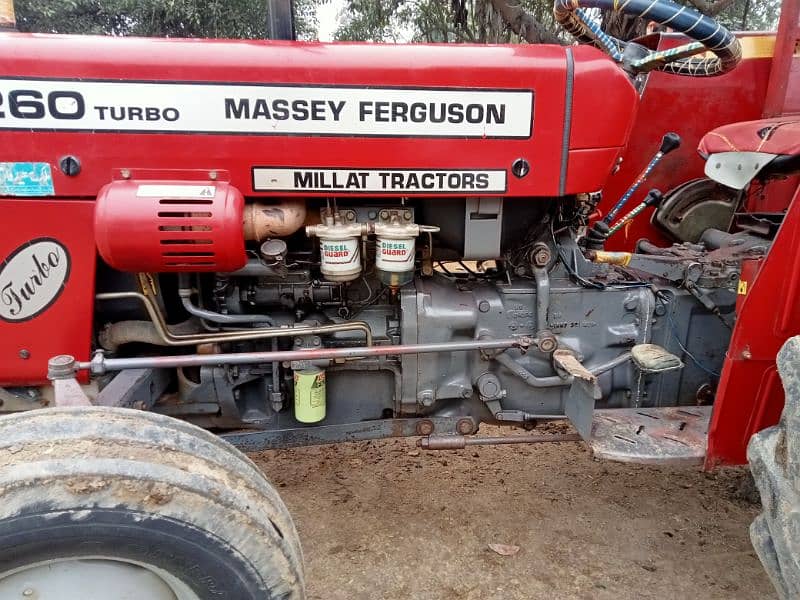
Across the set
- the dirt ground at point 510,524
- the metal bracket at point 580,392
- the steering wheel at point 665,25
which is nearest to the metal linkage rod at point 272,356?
the metal bracket at point 580,392

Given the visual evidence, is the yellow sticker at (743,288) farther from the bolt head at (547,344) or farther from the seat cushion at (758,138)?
the bolt head at (547,344)

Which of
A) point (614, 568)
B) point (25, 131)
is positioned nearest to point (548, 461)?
point (614, 568)

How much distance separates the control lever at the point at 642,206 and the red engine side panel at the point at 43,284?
6.94 feet

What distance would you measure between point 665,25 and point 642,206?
1119 millimetres

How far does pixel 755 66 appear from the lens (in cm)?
286

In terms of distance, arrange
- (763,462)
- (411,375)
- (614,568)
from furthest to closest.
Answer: (614,568) → (411,375) → (763,462)

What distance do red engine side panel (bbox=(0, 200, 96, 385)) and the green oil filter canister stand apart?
0.66 metres

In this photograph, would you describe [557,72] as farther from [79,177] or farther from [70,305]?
[70,305]

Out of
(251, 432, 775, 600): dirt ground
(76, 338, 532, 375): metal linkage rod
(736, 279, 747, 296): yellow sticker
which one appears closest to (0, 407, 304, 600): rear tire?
(76, 338, 532, 375): metal linkage rod

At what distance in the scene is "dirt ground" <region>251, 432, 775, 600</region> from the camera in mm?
2273

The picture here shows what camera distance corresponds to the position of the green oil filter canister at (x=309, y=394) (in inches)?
83.0

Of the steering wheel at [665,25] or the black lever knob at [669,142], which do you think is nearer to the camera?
the steering wheel at [665,25]

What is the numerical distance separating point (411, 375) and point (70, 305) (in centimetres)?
110

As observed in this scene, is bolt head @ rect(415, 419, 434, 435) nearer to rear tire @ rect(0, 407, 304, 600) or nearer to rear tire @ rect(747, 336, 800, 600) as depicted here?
rear tire @ rect(0, 407, 304, 600)
